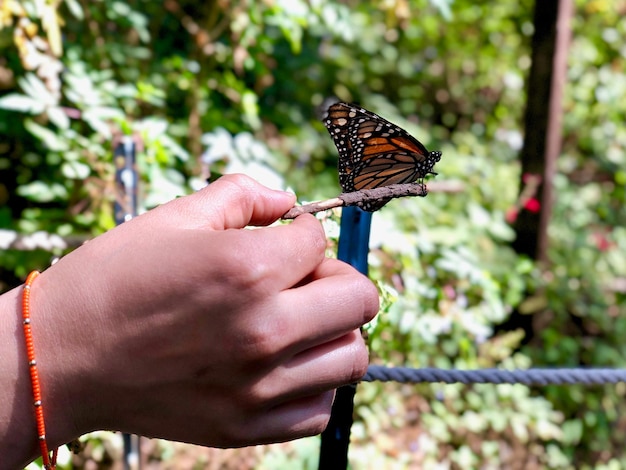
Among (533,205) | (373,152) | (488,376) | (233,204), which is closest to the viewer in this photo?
(233,204)

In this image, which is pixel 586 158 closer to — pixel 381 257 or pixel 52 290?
pixel 381 257

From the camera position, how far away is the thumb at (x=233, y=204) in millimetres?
724

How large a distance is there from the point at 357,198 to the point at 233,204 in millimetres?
167

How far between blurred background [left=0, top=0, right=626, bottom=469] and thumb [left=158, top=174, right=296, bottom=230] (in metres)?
0.43

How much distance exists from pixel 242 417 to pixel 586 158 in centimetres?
498

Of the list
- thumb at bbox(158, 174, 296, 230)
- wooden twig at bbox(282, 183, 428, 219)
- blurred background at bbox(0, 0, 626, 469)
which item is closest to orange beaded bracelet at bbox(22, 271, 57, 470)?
thumb at bbox(158, 174, 296, 230)

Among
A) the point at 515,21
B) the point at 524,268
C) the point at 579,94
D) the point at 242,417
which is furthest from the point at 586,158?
the point at 242,417

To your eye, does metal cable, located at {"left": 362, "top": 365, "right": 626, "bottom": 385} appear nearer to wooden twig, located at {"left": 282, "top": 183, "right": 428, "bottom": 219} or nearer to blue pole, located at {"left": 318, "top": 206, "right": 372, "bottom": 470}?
blue pole, located at {"left": 318, "top": 206, "right": 372, "bottom": 470}

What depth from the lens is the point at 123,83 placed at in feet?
10.1

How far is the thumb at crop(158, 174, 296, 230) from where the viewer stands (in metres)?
0.72

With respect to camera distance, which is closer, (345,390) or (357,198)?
(357,198)

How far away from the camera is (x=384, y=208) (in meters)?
2.93

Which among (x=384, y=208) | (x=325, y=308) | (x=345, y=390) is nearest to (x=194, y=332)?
(x=325, y=308)

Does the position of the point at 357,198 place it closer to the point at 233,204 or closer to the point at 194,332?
the point at 233,204
